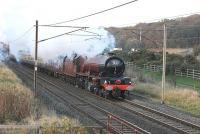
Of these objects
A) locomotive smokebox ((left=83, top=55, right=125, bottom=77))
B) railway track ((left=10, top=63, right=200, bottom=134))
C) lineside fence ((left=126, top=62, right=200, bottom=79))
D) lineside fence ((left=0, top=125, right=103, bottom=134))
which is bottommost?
railway track ((left=10, top=63, right=200, bottom=134))

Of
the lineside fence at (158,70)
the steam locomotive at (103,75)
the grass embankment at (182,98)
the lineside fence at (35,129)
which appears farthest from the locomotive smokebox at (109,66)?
the lineside fence at (35,129)

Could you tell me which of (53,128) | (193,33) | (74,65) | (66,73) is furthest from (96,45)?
(193,33)

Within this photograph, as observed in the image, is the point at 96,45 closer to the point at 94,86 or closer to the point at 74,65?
the point at 74,65

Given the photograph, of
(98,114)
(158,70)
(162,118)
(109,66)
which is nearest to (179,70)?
(158,70)

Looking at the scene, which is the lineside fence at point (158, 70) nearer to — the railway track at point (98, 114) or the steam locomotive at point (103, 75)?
the steam locomotive at point (103, 75)

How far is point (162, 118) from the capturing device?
2392cm

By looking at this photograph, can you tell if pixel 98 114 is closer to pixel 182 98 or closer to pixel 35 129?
pixel 182 98

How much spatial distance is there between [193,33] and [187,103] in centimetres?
8646

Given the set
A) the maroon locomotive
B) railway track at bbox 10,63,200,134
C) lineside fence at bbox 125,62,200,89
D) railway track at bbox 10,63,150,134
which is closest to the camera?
railway track at bbox 10,63,150,134

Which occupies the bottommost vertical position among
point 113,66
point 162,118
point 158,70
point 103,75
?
point 162,118

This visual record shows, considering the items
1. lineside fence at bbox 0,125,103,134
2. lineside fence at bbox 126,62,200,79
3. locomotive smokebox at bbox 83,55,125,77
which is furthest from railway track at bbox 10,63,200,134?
lineside fence at bbox 126,62,200,79

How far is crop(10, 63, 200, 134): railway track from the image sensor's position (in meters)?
20.7

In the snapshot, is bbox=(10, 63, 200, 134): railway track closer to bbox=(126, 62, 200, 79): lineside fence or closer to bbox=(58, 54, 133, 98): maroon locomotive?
bbox=(58, 54, 133, 98): maroon locomotive

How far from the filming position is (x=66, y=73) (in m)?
46.9
